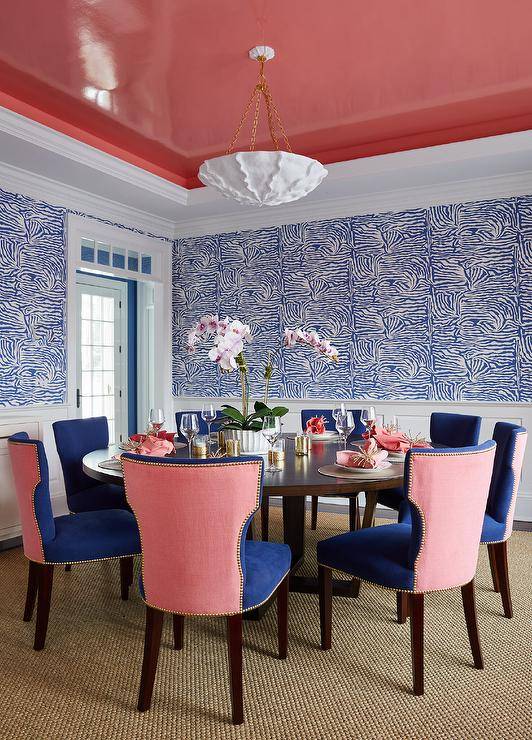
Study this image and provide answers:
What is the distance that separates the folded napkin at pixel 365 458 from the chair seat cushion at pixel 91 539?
987 mm

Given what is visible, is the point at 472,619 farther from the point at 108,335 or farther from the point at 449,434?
the point at 108,335

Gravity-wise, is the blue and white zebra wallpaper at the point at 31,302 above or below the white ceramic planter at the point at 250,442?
above

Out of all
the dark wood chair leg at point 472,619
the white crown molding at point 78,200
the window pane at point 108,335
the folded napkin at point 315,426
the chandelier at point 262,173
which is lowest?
the dark wood chair leg at point 472,619

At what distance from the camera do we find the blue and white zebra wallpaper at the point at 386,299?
4.83m

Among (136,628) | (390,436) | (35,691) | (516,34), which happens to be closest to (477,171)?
(516,34)

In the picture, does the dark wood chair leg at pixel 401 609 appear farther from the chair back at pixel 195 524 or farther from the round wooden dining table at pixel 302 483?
the chair back at pixel 195 524

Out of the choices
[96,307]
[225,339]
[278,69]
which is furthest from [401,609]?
[96,307]

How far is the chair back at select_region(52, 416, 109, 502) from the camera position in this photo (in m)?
3.42

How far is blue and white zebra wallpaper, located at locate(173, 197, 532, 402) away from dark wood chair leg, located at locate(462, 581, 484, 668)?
9.29ft

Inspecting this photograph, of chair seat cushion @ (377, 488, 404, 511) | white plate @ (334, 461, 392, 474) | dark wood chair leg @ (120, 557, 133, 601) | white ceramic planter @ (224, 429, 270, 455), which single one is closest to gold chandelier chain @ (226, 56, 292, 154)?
white ceramic planter @ (224, 429, 270, 455)

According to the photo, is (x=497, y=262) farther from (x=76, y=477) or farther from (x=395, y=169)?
(x=76, y=477)

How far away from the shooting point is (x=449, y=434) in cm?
375

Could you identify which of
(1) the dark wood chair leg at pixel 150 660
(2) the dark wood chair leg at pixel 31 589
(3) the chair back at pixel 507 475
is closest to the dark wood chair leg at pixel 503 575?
(3) the chair back at pixel 507 475

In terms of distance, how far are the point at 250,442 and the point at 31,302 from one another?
257cm
